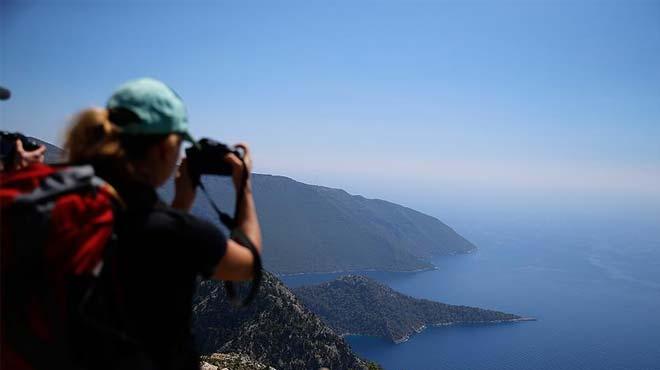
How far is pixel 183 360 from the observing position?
65.3 inches

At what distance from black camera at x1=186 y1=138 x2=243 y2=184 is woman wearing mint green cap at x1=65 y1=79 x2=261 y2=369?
347 millimetres

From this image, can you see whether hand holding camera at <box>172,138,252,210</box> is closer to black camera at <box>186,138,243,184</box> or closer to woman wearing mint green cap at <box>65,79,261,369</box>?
black camera at <box>186,138,243,184</box>

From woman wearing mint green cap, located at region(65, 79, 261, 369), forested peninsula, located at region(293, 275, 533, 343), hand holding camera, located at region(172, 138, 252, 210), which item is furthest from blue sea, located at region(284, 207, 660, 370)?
woman wearing mint green cap, located at region(65, 79, 261, 369)

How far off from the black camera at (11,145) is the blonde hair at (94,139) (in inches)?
69.8

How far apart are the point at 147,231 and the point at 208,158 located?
27.6 inches

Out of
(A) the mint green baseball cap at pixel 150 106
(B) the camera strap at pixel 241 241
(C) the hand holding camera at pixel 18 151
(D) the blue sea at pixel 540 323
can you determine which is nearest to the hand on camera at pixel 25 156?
(C) the hand holding camera at pixel 18 151

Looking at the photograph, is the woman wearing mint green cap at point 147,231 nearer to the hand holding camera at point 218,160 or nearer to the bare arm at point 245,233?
the bare arm at point 245,233

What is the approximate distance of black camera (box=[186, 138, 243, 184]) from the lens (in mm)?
1970

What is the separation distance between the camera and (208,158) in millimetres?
2025

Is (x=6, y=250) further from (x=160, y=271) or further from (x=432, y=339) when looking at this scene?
(x=432, y=339)

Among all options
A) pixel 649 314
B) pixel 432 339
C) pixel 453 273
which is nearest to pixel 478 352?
pixel 432 339

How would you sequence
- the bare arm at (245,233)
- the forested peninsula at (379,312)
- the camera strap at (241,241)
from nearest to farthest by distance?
the bare arm at (245,233) < the camera strap at (241,241) < the forested peninsula at (379,312)

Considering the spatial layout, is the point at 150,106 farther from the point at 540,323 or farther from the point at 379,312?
the point at 540,323

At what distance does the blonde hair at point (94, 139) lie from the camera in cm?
145
